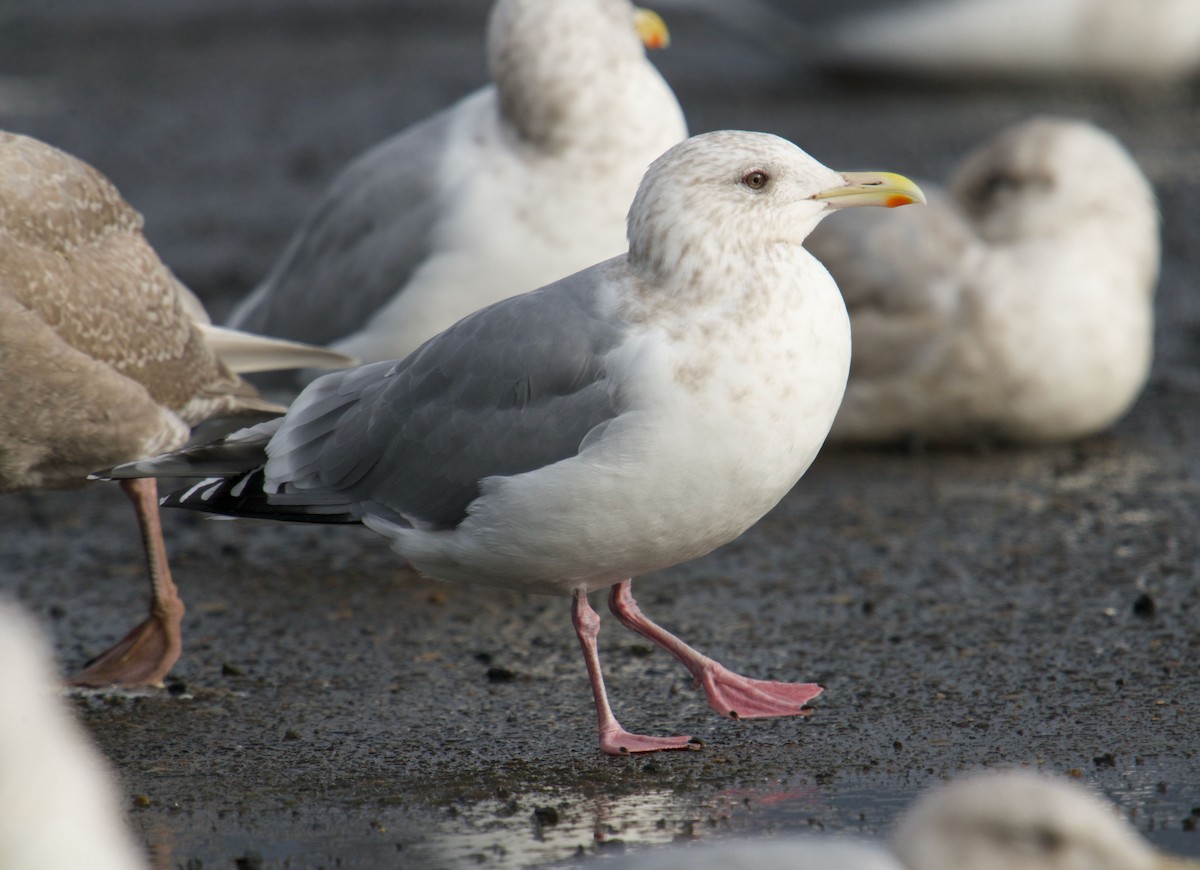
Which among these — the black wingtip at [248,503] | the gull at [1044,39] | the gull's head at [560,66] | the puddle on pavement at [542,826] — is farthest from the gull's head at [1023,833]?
the gull at [1044,39]

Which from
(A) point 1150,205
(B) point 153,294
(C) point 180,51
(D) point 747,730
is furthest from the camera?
(C) point 180,51

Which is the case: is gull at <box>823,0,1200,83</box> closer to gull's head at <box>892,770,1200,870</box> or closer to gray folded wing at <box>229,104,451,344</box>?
gray folded wing at <box>229,104,451,344</box>

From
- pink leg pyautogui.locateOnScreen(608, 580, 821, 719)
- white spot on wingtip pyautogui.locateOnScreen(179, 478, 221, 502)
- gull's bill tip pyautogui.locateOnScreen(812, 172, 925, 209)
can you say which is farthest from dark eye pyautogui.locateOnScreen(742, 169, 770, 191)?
white spot on wingtip pyautogui.locateOnScreen(179, 478, 221, 502)

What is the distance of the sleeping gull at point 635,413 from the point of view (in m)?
4.08

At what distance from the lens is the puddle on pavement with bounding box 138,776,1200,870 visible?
147 inches

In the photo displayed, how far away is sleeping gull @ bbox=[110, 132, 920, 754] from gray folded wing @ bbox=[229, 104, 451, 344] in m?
1.48

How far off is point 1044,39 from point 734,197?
8.94 metres

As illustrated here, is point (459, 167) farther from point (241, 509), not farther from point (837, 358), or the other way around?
point (837, 358)

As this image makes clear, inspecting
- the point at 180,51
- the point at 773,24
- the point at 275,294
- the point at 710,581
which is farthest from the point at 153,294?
the point at 180,51

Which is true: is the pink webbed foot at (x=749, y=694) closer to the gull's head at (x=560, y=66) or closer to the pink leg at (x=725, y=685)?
the pink leg at (x=725, y=685)

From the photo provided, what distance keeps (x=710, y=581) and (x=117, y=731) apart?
201 cm

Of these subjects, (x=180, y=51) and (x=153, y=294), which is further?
(x=180, y=51)

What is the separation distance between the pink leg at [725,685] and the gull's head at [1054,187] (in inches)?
118

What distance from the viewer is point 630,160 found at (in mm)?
5949
